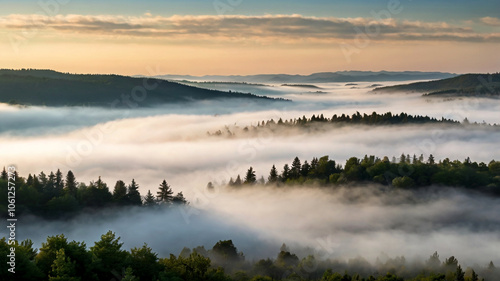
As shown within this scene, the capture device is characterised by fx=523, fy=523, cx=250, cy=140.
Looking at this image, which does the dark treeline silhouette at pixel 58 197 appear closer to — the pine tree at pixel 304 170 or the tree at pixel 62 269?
the tree at pixel 62 269

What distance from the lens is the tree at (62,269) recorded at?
47.4 meters

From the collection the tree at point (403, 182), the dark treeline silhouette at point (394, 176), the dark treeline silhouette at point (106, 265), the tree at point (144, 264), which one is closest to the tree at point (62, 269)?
the dark treeline silhouette at point (106, 265)

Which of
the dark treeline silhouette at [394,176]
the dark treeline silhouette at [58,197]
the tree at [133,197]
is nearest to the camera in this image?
the dark treeline silhouette at [58,197]

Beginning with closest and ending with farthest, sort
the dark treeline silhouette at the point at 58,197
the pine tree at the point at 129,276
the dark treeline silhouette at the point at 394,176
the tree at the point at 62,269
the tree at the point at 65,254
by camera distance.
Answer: the pine tree at the point at 129,276
the tree at the point at 62,269
the tree at the point at 65,254
the dark treeline silhouette at the point at 58,197
the dark treeline silhouette at the point at 394,176

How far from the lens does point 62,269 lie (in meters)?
48.1

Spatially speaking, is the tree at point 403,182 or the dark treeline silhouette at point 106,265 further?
the tree at point 403,182

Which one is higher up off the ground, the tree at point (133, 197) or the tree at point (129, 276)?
the tree at point (133, 197)

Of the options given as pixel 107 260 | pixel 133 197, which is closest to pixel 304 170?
pixel 133 197

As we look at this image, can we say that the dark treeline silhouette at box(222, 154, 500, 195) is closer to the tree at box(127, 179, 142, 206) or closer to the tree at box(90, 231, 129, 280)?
the tree at box(127, 179, 142, 206)

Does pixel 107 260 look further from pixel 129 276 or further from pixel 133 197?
pixel 133 197

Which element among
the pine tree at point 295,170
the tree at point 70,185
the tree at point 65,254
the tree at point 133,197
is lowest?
the tree at point 65,254

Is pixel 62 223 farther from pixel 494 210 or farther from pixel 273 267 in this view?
pixel 494 210

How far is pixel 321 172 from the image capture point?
17938cm

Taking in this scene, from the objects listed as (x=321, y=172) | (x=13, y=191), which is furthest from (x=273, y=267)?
(x=321, y=172)
